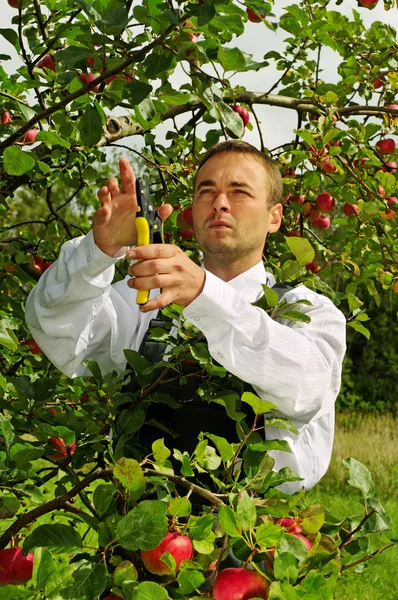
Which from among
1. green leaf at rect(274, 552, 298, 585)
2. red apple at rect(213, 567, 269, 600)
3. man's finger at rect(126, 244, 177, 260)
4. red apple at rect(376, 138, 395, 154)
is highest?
red apple at rect(376, 138, 395, 154)

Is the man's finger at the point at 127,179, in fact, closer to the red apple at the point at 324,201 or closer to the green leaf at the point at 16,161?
the green leaf at the point at 16,161

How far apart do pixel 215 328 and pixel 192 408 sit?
45 centimetres

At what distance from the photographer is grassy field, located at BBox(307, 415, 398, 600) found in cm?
477

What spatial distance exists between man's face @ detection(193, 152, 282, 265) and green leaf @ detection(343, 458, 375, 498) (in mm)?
775

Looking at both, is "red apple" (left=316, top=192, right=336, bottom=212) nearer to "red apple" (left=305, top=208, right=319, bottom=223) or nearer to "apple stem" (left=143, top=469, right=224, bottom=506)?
"red apple" (left=305, top=208, right=319, bottom=223)

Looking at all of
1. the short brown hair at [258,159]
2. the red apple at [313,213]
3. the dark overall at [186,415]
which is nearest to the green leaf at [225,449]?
the dark overall at [186,415]

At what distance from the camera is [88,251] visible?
189 cm

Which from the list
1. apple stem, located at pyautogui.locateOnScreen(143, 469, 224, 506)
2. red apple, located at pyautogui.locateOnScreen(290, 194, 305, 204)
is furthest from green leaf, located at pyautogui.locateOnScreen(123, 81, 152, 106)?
red apple, located at pyautogui.locateOnScreen(290, 194, 305, 204)

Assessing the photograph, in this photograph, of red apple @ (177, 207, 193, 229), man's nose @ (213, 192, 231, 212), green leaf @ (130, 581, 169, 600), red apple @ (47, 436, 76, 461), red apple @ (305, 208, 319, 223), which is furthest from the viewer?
red apple @ (305, 208, 319, 223)

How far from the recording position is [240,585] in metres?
1.24

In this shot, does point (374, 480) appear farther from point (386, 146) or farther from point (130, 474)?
point (130, 474)

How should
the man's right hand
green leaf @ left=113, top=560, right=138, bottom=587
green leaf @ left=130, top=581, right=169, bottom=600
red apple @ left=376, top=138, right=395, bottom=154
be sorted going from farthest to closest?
red apple @ left=376, top=138, right=395, bottom=154 → the man's right hand → green leaf @ left=113, top=560, right=138, bottom=587 → green leaf @ left=130, top=581, right=169, bottom=600

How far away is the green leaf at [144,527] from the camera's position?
1180mm

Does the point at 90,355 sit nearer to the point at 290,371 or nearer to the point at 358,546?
the point at 290,371
